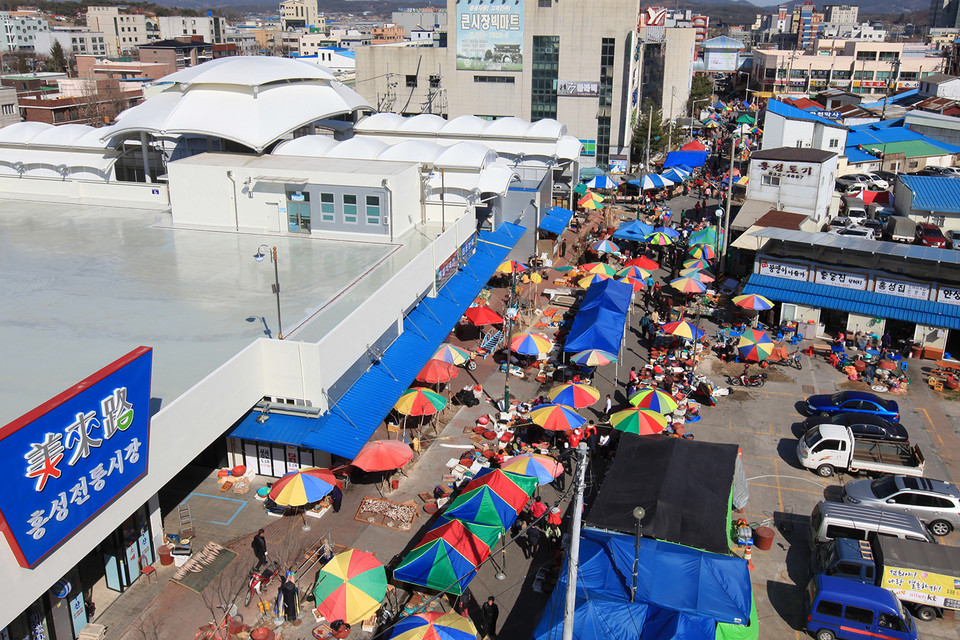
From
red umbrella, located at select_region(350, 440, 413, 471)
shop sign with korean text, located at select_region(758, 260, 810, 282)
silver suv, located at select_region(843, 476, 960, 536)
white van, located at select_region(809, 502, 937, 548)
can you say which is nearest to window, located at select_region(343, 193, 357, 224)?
red umbrella, located at select_region(350, 440, 413, 471)

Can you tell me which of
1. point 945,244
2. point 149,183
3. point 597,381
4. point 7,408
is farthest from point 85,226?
point 945,244

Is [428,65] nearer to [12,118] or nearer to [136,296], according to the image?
[12,118]

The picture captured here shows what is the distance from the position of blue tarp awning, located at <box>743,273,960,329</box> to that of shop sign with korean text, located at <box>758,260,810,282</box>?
176 millimetres

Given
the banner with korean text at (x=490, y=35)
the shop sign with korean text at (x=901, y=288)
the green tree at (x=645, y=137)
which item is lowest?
the shop sign with korean text at (x=901, y=288)

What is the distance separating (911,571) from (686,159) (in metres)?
48.7

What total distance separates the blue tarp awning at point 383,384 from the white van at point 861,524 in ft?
35.8

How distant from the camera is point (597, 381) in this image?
27.0 metres

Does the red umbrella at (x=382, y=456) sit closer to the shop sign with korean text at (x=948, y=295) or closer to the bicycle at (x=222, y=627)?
the bicycle at (x=222, y=627)

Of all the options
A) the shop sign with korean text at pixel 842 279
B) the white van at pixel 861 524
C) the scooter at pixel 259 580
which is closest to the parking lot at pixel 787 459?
the white van at pixel 861 524

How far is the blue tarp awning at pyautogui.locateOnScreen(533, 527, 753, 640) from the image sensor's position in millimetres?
14055

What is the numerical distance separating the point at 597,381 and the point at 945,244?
24752mm

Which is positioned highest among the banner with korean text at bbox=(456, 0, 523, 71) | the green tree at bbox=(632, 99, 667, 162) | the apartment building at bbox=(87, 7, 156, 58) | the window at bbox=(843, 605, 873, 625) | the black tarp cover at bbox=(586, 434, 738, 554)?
the apartment building at bbox=(87, 7, 156, 58)

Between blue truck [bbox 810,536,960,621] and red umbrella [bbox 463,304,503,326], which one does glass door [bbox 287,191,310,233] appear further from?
blue truck [bbox 810,536,960,621]

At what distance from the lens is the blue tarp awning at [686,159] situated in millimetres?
59969
